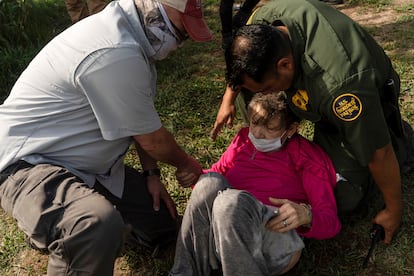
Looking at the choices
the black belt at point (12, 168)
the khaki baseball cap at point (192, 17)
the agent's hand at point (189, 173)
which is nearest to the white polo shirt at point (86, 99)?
the black belt at point (12, 168)

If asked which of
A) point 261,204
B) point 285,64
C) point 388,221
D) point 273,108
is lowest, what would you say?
point 388,221

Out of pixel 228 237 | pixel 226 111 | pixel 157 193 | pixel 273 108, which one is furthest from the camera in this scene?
pixel 226 111

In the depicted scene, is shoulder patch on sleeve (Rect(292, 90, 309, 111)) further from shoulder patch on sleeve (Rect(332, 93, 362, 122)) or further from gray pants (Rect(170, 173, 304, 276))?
gray pants (Rect(170, 173, 304, 276))

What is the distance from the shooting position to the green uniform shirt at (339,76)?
2.26 metres

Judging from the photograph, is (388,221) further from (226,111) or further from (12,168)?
(12,168)

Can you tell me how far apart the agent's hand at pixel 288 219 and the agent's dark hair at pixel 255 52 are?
593 mm

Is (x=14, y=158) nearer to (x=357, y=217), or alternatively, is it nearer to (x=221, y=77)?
(x=357, y=217)

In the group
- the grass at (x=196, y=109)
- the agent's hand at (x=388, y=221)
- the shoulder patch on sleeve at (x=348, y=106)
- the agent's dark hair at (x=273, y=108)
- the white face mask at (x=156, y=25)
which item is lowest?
the grass at (x=196, y=109)

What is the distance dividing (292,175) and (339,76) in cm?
63

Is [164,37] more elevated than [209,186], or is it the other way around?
[164,37]

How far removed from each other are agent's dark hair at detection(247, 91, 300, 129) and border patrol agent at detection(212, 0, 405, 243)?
0.05m

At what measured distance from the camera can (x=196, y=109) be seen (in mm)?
4355

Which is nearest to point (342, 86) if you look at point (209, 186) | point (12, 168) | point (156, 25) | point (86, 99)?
point (209, 186)

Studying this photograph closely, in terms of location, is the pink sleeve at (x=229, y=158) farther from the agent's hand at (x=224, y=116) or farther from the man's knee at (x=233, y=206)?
the man's knee at (x=233, y=206)
